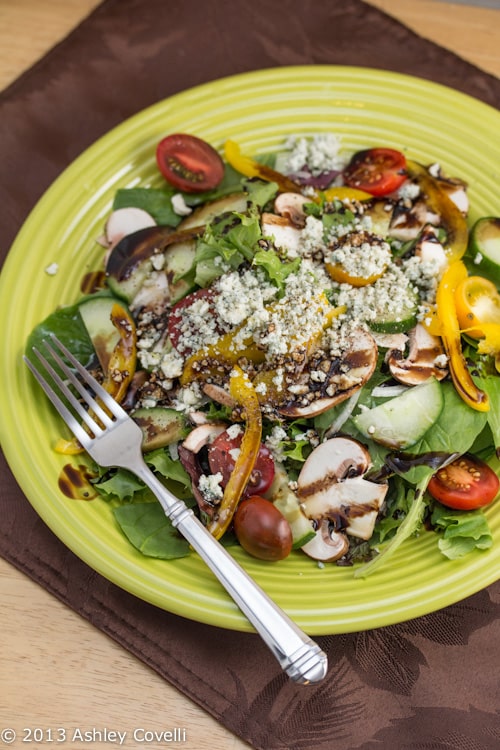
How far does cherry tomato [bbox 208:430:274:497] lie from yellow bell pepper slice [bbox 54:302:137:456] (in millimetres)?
466

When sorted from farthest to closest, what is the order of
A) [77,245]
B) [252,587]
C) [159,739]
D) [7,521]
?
[77,245]
[7,521]
[159,739]
[252,587]

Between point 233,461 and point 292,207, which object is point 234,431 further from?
point 292,207

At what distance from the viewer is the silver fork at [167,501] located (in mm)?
2441

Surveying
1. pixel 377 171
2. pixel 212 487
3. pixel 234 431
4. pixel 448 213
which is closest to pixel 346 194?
pixel 377 171

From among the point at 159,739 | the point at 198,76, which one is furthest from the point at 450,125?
the point at 159,739

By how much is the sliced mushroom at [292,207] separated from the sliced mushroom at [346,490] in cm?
99

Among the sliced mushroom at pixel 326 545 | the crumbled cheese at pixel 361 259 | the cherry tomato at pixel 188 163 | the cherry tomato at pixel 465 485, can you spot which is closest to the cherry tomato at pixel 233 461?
the sliced mushroom at pixel 326 545

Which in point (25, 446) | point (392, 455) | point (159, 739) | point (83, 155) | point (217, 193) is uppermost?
point (83, 155)

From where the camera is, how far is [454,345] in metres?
2.92

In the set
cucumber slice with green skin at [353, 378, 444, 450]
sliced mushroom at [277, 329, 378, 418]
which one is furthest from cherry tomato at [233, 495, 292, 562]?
cucumber slice with green skin at [353, 378, 444, 450]

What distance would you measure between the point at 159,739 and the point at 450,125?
293cm

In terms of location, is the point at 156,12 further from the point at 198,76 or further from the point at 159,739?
the point at 159,739

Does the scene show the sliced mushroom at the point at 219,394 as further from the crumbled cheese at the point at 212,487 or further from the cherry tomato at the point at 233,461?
the crumbled cheese at the point at 212,487

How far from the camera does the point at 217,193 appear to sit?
11.6 feet
